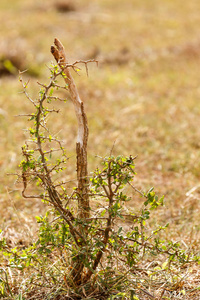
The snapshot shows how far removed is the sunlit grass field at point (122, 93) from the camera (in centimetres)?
376

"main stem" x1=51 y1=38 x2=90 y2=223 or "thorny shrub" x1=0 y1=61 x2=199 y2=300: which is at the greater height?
"main stem" x1=51 y1=38 x2=90 y2=223

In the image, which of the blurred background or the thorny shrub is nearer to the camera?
the thorny shrub

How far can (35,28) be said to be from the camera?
10.8 m

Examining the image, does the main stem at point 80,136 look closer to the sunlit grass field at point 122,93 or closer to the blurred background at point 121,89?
the blurred background at point 121,89

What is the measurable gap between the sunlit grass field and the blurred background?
0.01 m

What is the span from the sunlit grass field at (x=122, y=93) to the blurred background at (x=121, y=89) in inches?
0.5

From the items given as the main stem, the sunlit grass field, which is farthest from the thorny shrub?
the sunlit grass field

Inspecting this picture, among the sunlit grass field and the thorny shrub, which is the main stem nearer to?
the thorny shrub

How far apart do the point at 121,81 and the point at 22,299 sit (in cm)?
590

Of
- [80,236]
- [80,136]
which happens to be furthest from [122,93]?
[80,236]

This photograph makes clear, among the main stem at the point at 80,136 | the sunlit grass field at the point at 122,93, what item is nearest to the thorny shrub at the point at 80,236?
the main stem at the point at 80,136

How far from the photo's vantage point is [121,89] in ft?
24.0

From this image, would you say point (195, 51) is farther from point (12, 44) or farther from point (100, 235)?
point (100, 235)

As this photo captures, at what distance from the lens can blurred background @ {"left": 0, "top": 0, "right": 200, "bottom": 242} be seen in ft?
12.9
